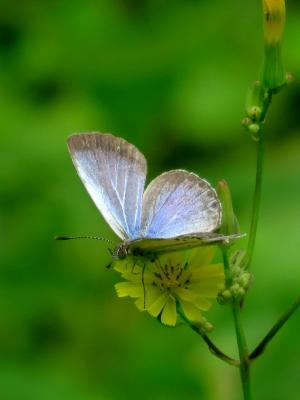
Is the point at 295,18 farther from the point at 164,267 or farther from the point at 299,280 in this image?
the point at 164,267

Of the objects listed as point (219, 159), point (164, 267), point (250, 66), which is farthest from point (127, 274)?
point (250, 66)

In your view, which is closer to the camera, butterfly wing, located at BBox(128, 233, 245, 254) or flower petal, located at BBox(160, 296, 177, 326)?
butterfly wing, located at BBox(128, 233, 245, 254)

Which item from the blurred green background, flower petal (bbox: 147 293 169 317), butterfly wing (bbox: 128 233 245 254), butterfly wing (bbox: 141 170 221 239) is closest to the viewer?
butterfly wing (bbox: 128 233 245 254)

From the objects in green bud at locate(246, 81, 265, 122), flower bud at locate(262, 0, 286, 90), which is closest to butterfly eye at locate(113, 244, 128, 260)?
green bud at locate(246, 81, 265, 122)

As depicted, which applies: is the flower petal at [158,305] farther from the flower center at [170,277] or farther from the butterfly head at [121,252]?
the butterfly head at [121,252]

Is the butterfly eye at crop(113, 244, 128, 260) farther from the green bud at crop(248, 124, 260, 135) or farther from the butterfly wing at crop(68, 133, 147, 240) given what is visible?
the green bud at crop(248, 124, 260, 135)

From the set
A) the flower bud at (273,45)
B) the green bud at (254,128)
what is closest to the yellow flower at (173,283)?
the green bud at (254,128)
